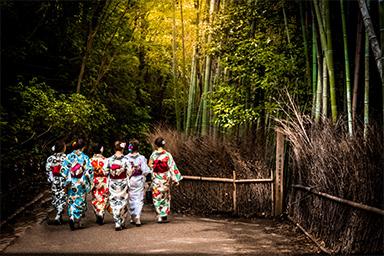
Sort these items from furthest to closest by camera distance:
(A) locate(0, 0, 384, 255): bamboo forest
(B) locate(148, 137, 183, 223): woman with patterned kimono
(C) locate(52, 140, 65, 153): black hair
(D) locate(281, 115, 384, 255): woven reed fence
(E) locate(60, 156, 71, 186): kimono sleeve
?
(B) locate(148, 137, 183, 223): woman with patterned kimono → (C) locate(52, 140, 65, 153): black hair → (E) locate(60, 156, 71, 186): kimono sleeve → (A) locate(0, 0, 384, 255): bamboo forest → (D) locate(281, 115, 384, 255): woven reed fence

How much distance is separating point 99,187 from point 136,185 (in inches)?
27.3

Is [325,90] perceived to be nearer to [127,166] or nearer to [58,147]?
[127,166]

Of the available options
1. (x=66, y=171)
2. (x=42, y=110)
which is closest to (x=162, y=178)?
(x=66, y=171)

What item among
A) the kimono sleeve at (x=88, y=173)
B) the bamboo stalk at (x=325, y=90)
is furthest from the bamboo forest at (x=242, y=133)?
the kimono sleeve at (x=88, y=173)

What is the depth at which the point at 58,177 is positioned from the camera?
302 inches

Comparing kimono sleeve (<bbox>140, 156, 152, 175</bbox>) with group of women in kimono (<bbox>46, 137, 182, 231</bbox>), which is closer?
group of women in kimono (<bbox>46, 137, 182, 231</bbox>)

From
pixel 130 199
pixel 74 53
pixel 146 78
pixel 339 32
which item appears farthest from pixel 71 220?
pixel 146 78

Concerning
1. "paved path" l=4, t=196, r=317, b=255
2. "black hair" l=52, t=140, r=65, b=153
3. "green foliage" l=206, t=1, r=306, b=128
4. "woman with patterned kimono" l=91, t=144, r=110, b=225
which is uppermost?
"green foliage" l=206, t=1, r=306, b=128

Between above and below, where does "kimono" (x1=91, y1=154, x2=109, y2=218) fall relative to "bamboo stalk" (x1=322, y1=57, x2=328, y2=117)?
below

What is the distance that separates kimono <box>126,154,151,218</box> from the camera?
24.7ft

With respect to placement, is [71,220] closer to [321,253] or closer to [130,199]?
[130,199]

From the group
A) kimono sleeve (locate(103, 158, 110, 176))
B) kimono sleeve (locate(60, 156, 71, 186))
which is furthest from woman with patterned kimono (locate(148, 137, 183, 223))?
kimono sleeve (locate(60, 156, 71, 186))

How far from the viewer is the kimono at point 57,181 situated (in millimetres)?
7562

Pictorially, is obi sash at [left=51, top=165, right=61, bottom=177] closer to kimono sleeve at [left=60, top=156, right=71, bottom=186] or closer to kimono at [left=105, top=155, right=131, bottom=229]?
kimono sleeve at [left=60, top=156, right=71, bottom=186]
